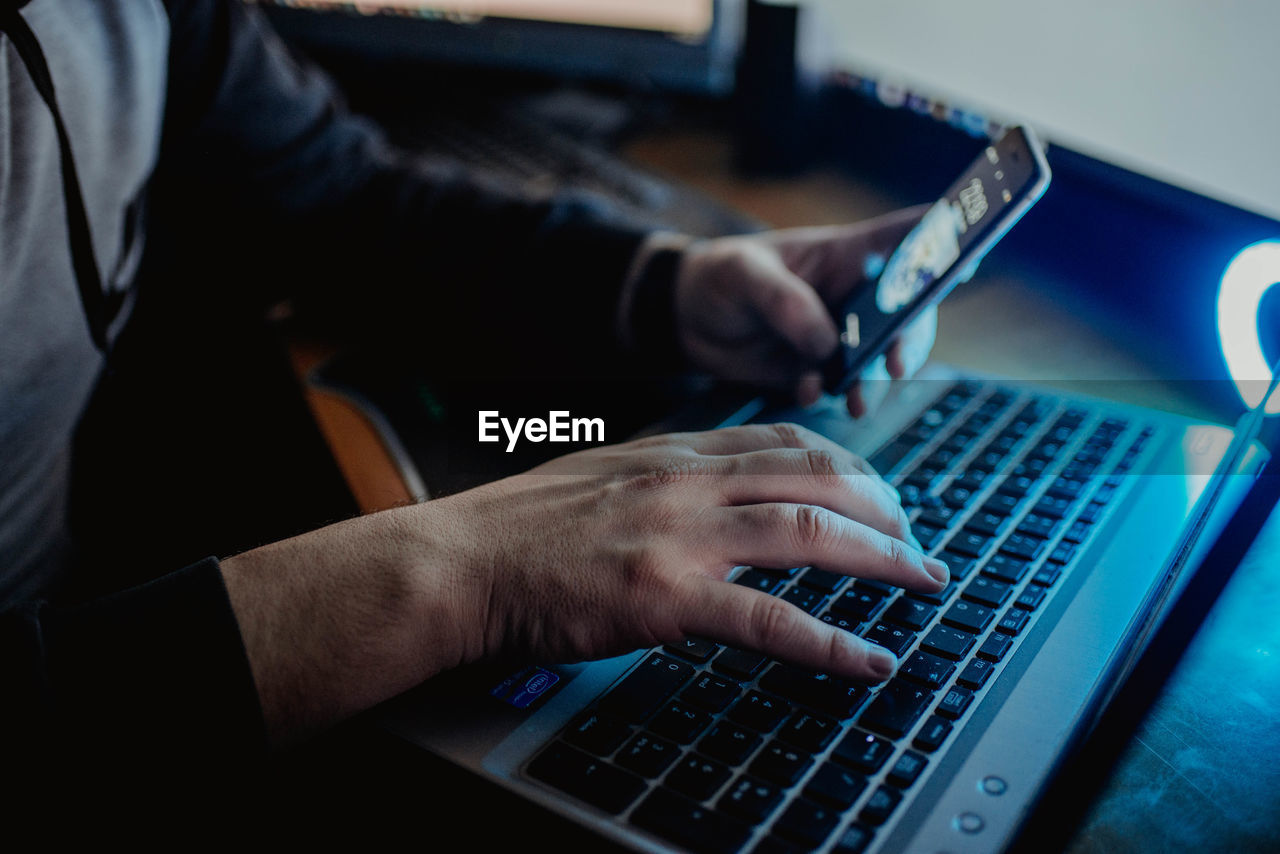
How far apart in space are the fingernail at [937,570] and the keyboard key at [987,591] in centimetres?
2

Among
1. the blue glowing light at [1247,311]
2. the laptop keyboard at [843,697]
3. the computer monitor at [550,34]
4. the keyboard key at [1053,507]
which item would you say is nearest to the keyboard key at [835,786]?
the laptop keyboard at [843,697]

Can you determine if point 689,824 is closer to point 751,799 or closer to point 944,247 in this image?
point 751,799

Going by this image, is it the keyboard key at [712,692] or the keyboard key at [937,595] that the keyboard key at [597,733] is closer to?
the keyboard key at [712,692]

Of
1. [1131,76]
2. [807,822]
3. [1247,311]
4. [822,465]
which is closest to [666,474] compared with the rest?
[822,465]

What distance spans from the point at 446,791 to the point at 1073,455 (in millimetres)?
390

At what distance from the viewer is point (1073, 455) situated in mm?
533

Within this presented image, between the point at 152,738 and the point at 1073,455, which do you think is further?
the point at 1073,455

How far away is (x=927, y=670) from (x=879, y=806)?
7 cm

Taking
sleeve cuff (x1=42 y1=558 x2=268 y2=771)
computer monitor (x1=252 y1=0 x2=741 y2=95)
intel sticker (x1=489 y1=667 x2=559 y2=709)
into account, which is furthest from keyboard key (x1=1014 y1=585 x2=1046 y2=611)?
computer monitor (x1=252 y1=0 x2=741 y2=95)

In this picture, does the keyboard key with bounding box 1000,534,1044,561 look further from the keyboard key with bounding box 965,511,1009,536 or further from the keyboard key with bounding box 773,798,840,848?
the keyboard key with bounding box 773,798,840,848

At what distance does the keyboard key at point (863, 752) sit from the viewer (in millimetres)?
354

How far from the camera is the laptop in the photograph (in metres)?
0.34

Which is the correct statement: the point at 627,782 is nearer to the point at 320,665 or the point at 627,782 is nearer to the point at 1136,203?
the point at 320,665

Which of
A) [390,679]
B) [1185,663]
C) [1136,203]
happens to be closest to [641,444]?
[390,679]
